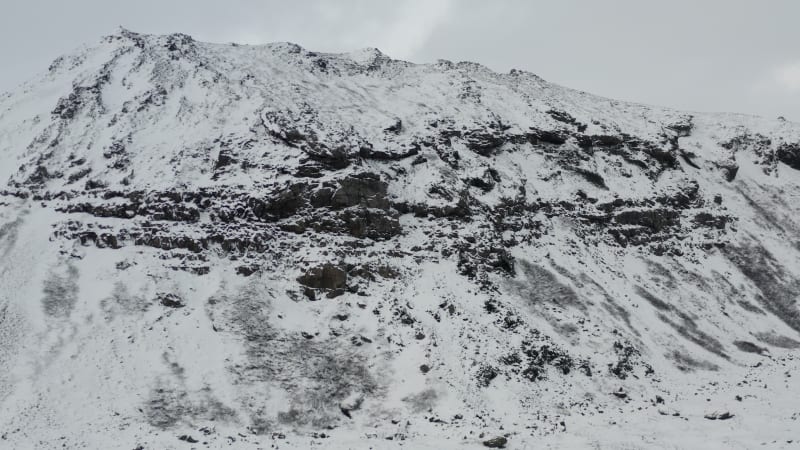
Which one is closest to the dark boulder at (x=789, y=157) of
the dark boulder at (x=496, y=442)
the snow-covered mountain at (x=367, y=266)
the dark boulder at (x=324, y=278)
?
the snow-covered mountain at (x=367, y=266)

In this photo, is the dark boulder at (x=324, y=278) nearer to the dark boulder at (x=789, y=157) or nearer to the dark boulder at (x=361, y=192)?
the dark boulder at (x=361, y=192)

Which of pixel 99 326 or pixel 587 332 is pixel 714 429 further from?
pixel 99 326

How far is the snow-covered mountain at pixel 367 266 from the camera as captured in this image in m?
29.7

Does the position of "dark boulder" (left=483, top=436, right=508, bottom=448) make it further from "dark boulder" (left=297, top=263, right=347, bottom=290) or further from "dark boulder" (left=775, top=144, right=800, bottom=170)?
"dark boulder" (left=775, top=144, right=800, bottom=170)

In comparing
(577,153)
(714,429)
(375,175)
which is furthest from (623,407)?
(577,153)

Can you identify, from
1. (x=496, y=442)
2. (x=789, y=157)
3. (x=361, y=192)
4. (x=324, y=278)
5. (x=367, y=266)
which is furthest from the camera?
(x=789, y=157)

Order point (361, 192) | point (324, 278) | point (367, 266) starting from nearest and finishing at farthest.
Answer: point (324, 278), point (367, 266), point (361, 192)

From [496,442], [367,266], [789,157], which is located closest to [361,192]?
[367,266]

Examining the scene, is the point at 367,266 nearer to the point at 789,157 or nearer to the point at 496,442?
the point at 496,442

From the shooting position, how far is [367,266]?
134ft

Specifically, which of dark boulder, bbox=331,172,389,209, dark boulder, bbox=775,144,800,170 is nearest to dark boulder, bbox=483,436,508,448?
dark boulder, bbox=331,172,389,209

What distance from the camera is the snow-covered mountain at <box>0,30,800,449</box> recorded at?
2969cm

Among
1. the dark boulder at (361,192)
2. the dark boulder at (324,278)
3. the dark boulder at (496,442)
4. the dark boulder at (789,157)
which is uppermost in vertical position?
the dark boulder at (789,157)

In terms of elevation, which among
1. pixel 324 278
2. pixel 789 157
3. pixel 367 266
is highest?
pixel 789 157
